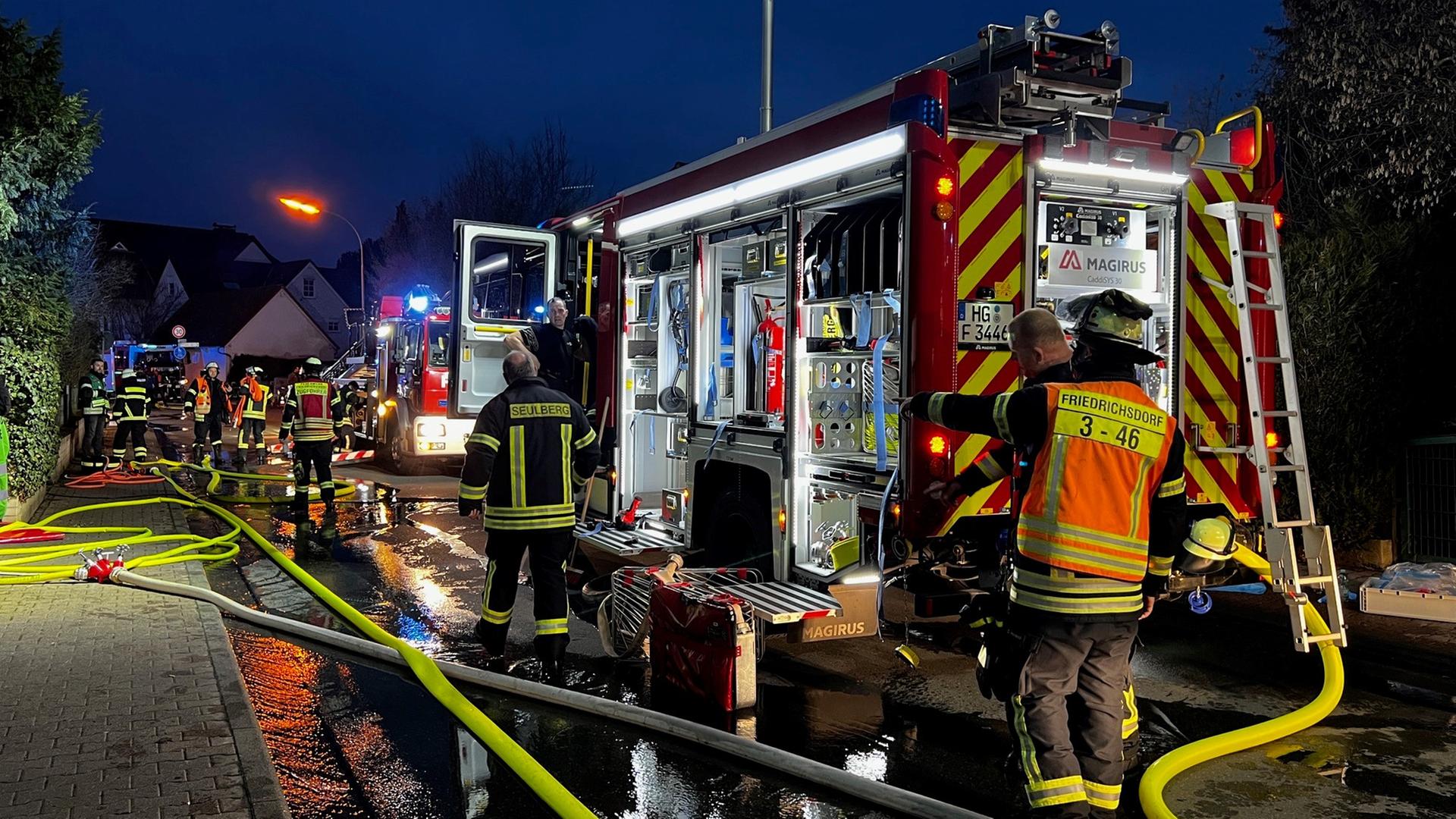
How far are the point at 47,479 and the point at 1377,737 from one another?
13.8m

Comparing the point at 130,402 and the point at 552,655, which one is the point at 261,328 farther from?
the point at 552,655

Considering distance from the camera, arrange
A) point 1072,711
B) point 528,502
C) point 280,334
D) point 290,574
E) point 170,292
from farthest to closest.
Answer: point 170,292 < point 280,334 < point 290,574 < point 528,502 < point 1072,711

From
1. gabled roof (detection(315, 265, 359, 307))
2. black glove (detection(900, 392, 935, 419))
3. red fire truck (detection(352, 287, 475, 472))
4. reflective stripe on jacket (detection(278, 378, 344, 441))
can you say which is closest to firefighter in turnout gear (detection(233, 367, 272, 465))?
red fire truck (detection(352, 287, 475, 472))

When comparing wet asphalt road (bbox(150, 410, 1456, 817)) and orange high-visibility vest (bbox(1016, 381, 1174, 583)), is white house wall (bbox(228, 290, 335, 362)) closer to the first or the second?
wet asphalt road (bbox(150, 410, 1456, 817))

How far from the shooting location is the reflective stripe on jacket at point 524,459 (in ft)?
18.4

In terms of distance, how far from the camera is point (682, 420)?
7.40 m

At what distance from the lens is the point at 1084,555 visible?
10.7ft

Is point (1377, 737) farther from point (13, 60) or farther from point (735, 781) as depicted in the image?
point (13, 60)

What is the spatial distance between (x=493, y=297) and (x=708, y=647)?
20.9ft

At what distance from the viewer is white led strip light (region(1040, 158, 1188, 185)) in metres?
5.09

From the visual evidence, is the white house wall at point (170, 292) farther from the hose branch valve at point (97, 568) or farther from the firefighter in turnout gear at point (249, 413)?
the hose branch valve at point (97, 568)

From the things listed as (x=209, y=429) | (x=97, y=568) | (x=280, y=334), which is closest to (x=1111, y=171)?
(x=97, y=568)

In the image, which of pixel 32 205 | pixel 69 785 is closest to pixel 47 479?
pixel 32 205

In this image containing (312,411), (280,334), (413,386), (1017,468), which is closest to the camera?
(1017,468)
